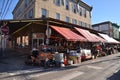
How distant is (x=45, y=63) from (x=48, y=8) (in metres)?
13.7

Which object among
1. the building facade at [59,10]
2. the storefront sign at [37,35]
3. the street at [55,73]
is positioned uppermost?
the building facade at [59,10]

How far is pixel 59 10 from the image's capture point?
28.1 m

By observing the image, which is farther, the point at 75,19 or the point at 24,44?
the point at 75,19

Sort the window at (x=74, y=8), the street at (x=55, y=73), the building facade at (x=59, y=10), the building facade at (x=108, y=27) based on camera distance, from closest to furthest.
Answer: the street at (x=55, y=73) < the building facade at (x=59, y=10) < the window at (x=74, y=8) < the building facade at (x=108, y=27)

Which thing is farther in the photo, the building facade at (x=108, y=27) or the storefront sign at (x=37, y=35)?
the building facade at (x=108, y=27)

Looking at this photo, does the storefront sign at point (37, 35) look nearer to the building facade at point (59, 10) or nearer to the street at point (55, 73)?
the building facade at point (59, 10)

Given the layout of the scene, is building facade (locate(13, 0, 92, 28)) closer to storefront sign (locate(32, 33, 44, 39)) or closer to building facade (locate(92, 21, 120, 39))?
storefront sign (locate(32, 33, 44, 39))

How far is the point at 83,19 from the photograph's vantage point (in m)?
36.5

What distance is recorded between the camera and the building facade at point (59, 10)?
79.0ft

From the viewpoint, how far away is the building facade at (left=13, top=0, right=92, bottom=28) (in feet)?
79.0

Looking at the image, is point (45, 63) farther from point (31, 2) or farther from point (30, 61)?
point (31, 2)

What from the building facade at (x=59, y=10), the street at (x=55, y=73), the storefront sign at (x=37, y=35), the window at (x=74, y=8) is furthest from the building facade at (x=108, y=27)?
the street at (x=55, y=73)

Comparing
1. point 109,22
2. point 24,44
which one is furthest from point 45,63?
point 109,22

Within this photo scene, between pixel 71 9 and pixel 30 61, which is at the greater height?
pixel 71 9
